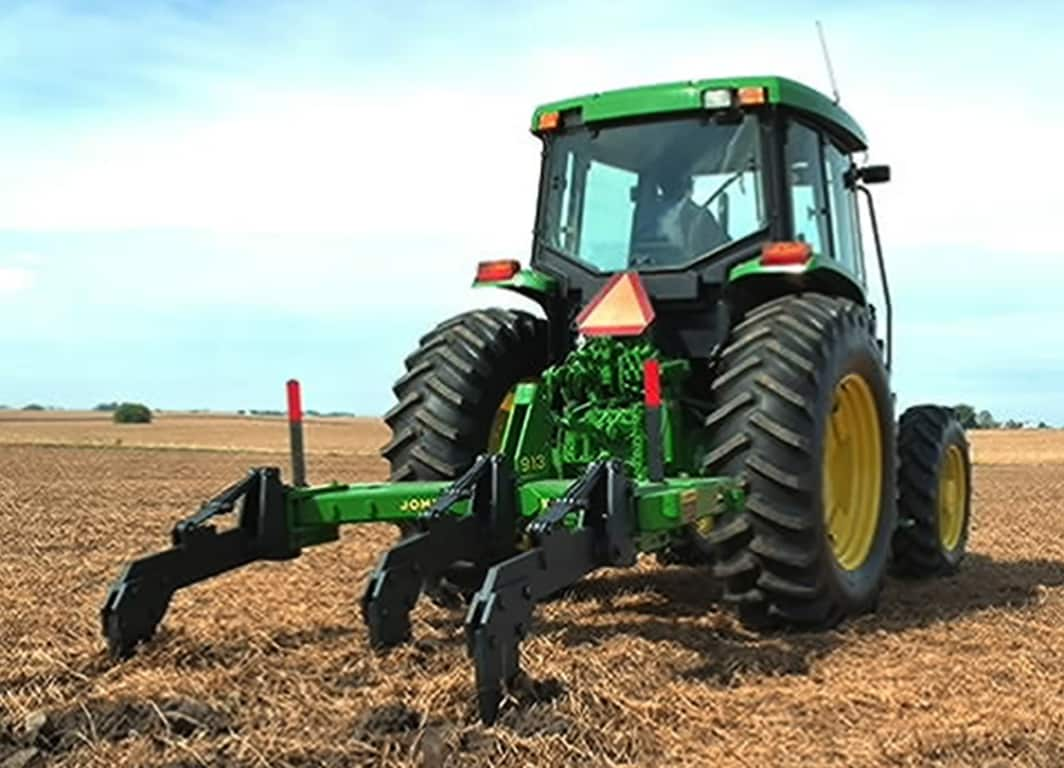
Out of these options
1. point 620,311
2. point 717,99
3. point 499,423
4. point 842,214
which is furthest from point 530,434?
point 842,214

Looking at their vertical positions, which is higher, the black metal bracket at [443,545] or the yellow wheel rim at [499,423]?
the yellow wheel rim at [499,423]

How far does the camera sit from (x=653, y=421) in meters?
5.66

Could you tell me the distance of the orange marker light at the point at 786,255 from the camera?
20.9ft

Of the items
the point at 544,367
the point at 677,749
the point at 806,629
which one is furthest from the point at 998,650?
the point at 544,367

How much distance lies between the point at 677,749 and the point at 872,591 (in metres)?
2.77

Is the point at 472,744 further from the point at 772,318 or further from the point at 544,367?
the point at 544,367

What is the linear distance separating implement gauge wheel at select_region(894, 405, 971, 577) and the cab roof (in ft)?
6.37

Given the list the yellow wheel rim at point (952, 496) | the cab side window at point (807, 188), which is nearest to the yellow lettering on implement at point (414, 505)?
the cab side window at point (807, 188)

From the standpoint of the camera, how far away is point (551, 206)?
7.46m

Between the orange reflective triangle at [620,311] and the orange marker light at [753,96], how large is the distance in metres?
1.02

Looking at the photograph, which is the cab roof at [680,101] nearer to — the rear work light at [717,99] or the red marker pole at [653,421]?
Result: the rear work light at [717,99]

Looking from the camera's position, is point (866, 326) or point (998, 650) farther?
point (866, 326)

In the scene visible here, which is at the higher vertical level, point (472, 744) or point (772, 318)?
point (772, 318)

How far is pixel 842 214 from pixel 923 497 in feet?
5.78
